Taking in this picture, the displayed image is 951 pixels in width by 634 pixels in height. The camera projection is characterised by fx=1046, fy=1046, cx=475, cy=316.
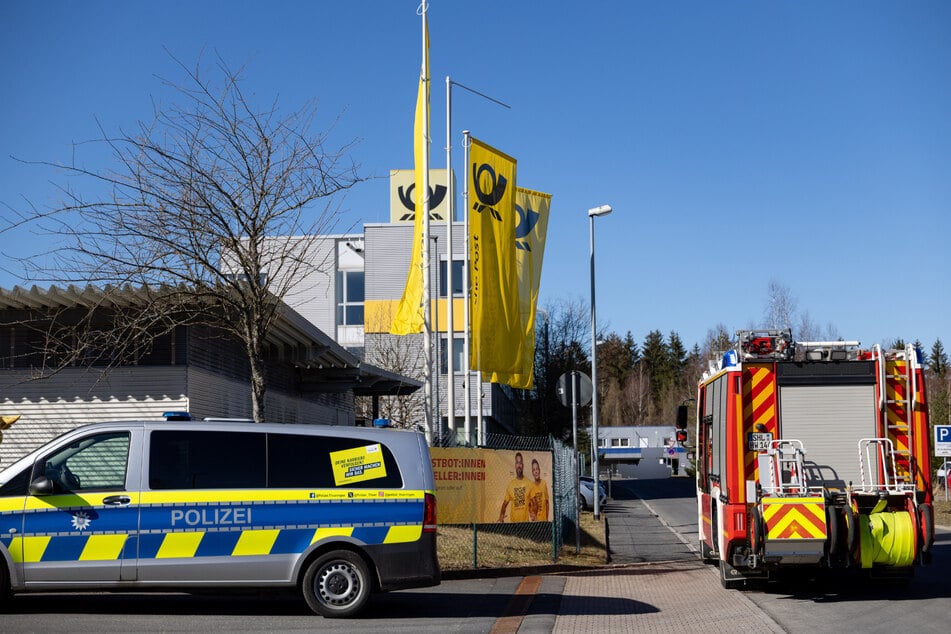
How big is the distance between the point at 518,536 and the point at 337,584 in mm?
8496

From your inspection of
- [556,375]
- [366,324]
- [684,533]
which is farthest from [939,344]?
[684,533]

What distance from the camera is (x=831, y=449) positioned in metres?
12.4

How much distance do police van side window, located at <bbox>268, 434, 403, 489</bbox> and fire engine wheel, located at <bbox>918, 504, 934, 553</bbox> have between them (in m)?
5.83

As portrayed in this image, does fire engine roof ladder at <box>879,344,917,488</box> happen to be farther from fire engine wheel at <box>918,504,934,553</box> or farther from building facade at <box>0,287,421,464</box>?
building facade at <box>0,287,421,464</box>

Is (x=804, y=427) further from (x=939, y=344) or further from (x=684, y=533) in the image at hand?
(x=939, y=344)

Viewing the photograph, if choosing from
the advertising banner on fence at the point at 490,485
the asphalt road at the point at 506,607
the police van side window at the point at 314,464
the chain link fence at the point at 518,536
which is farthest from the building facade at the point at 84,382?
the police van side window at the point at 314,464

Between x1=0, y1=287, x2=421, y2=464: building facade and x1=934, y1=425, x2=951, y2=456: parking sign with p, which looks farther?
x1=934, y1=425, x2=951, y2=456: parking sign with p

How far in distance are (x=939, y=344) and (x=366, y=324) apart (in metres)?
118

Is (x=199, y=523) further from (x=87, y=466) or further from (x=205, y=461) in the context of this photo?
(x=87, y=466)

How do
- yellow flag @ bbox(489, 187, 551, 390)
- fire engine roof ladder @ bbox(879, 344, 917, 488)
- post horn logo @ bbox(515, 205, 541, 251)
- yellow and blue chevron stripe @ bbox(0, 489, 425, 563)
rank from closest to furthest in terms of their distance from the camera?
yellow and blue chevron stripe @ bbox(0, 489, 425, 563) < fire engine roof ladder @ bbox(879, 344, 917, 488) < yellow flag @ bbox(489, 187, 551, 390) < post horn logo @ bbox(515, 205, 541, 251)

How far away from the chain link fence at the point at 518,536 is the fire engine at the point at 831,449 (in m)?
4.18

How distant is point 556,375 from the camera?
53656 millimetres

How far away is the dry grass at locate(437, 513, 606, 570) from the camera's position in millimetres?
15625

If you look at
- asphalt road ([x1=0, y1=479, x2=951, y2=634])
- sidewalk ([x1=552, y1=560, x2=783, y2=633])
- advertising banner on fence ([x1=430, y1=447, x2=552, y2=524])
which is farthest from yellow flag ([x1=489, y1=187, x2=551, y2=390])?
asphalt road ([x1=0, y1=479, x2=951, y2=634])
